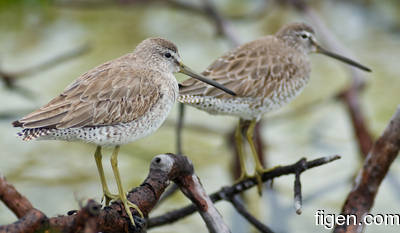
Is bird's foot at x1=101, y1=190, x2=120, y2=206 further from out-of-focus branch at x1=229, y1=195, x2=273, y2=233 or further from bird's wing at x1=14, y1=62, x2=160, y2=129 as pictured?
out-of-focus branch at x1=229, y1=195, x2=273, y2=233

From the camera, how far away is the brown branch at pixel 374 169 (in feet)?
9.35

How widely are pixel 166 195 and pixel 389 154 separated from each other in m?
1.15

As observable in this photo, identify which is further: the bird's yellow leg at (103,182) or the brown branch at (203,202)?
the bird's yellow leg at (103,182)

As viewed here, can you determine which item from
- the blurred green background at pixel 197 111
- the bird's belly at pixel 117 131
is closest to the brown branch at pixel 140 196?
the bird's belly at pixel 117 131

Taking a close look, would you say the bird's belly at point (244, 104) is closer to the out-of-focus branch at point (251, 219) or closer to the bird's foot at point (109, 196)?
the out-of-focus branch at point (251, 219)

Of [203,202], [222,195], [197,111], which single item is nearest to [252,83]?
[222,195]

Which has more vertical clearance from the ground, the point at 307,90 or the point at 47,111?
the point at 307,90

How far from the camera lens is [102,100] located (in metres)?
2.56

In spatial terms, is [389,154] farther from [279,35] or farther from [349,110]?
[349,110]

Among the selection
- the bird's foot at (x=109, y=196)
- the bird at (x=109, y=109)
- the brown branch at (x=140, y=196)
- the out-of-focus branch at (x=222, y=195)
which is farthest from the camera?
the out-of-focus branch at (x=222, y=195)

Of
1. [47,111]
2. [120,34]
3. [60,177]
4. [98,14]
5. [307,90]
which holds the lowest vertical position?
[47,111]

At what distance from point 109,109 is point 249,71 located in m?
0.92

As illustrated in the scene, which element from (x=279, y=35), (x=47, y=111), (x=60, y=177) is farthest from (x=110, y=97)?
(x=60, y=177)

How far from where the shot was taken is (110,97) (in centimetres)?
259
